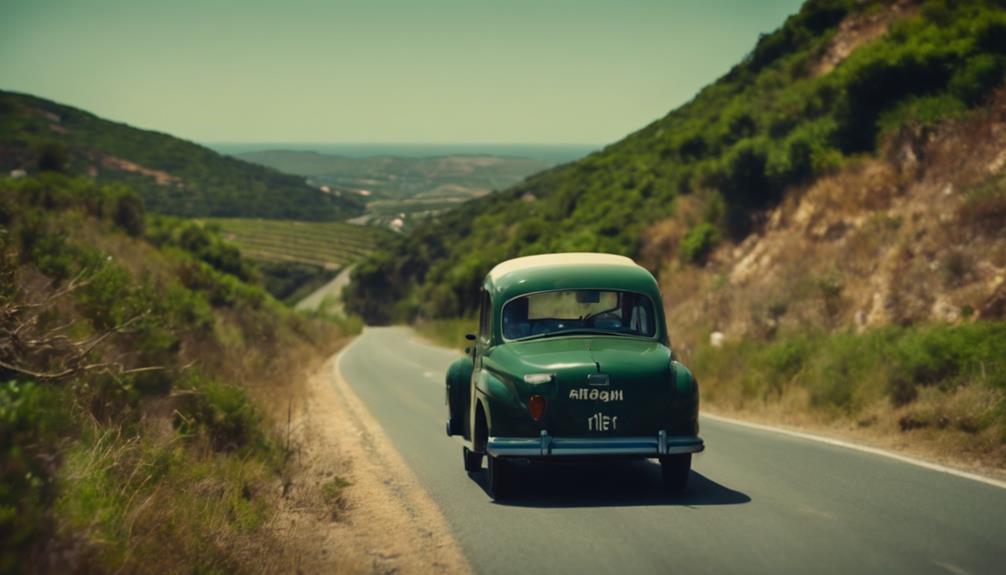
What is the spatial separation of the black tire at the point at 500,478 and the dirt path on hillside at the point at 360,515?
0.59 meters

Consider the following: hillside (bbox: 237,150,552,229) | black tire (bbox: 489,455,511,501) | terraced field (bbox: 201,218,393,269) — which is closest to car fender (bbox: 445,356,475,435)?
black tire (bbox: 489,455,511,501)

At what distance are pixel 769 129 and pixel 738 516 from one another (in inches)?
990

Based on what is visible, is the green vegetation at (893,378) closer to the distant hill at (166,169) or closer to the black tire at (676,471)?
the black tire at (676,471)

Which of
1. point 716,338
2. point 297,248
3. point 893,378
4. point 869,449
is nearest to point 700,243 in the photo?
point 716,338

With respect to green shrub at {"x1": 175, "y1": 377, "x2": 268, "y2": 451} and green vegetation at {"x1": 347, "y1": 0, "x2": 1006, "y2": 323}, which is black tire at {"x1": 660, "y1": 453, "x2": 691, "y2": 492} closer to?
green shrub at {"x1": 175, "y1": 377, "x2": 268, "y2": 451}

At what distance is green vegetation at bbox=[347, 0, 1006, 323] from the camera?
25.2 meters

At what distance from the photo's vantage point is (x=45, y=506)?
528 cm

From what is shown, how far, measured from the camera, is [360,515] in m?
9.45

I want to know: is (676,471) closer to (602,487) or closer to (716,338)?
(602,487)

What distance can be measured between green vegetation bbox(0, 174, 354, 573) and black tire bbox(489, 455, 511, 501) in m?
1.96

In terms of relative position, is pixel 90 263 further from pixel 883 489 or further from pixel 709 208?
pixel 709 208

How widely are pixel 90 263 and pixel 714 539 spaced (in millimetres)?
11507

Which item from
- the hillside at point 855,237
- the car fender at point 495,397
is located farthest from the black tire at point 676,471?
the hillside at point 855,237

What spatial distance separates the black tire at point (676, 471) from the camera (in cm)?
966
